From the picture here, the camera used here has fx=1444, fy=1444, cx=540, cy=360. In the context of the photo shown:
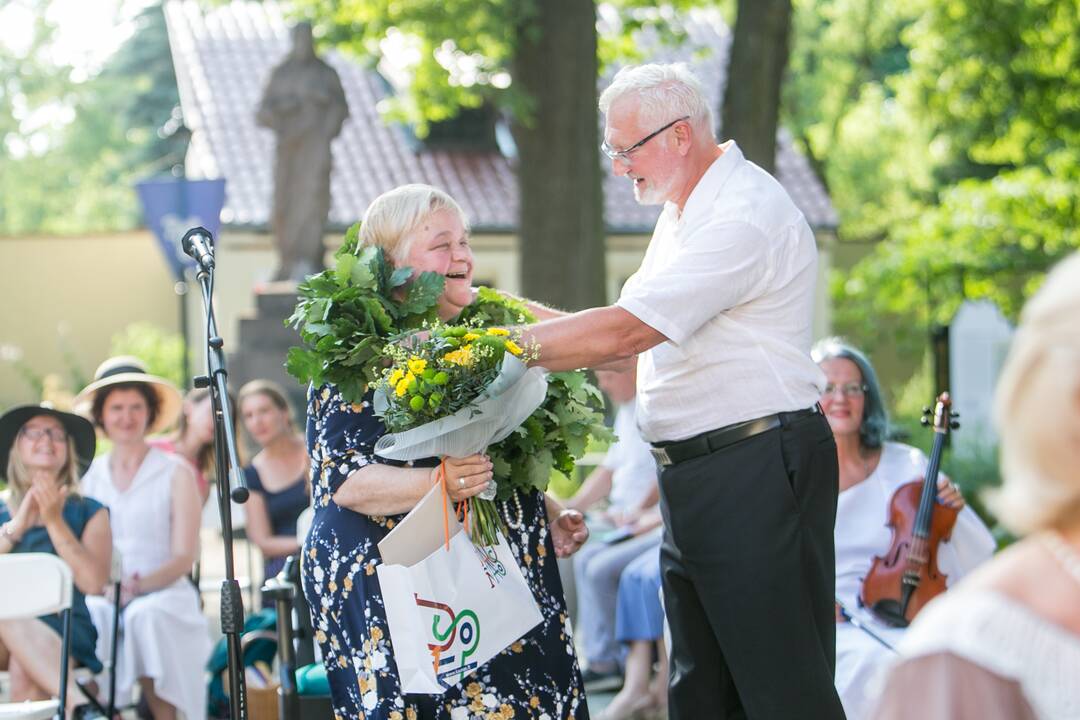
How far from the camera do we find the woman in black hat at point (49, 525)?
576 centimetres

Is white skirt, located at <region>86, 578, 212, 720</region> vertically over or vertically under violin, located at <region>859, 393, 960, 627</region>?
under

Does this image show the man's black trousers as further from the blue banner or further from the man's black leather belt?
the blue banner

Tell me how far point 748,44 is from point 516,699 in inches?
370

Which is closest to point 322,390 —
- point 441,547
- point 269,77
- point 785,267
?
point 441,547

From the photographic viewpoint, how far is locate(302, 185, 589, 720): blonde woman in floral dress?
3670 millimetres

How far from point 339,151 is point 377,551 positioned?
19.6m

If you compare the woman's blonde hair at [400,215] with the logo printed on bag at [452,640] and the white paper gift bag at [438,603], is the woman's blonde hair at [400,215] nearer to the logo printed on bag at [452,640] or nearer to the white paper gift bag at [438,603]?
the white paper gift bag at [438,603]

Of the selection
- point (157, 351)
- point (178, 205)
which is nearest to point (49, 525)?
point (178, 205)

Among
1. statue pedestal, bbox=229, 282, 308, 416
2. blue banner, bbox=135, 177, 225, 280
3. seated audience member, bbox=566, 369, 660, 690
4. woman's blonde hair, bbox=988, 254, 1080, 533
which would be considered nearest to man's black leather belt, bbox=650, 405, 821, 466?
woman's blonde hair, bbox=988, 254, 1080, 533

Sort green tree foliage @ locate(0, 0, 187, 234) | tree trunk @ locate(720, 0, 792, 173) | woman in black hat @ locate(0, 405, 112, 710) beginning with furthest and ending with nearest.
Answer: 1. green tree foliage @ locate(0, 0, 187, 234)
2. tree trunk @ locate(720, 0, 792, 173)
3. woman in black hat @ locate(0, 405, 112, 710)

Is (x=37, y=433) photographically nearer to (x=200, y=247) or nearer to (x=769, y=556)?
(x=200, y=247)

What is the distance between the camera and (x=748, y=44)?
1226cm

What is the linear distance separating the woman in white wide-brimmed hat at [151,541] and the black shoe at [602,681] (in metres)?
2.15

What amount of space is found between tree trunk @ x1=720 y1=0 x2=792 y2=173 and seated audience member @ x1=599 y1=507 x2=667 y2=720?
221 inches
